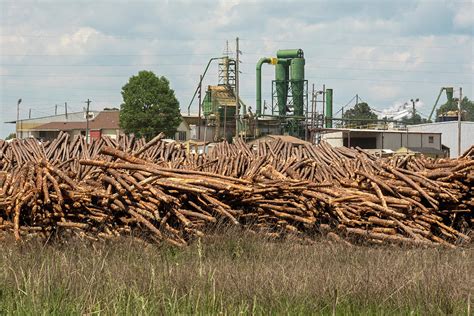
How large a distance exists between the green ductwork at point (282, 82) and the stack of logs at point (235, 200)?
54914 millimetres

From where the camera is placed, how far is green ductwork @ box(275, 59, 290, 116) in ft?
216

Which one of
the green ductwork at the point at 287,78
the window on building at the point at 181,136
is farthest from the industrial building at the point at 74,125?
the green ductwork at the point at 287,78

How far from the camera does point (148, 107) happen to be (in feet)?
216

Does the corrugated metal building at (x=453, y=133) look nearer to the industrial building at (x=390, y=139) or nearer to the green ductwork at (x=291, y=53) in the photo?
the industrial building at (x=390, y=139)

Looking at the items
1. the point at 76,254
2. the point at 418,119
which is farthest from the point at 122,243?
the point at 418,119

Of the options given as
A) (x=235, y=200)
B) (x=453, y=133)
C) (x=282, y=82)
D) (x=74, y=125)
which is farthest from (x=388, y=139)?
(x=235, y=200)

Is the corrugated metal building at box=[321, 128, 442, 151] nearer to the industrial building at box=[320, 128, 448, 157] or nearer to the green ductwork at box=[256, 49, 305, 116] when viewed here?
the industrial building at box=[320, 128, 448, 157]

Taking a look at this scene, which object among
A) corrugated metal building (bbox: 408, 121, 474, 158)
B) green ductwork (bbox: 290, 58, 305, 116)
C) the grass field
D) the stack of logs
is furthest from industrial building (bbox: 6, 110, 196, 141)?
the grass field

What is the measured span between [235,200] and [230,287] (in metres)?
3.37

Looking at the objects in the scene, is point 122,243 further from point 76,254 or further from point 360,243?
point 360,243

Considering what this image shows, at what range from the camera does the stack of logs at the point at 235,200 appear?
8891 mm

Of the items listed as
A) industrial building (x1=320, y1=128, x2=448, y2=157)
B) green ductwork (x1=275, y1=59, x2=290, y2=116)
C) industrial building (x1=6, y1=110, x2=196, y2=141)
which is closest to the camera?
industrial building (x1=320, y1=128, x2=448, y2=157)

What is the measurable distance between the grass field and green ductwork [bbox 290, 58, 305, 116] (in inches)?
2270

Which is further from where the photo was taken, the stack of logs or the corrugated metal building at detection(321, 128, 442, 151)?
the corrugated metal building at detection(321, 128, 442, 151)
